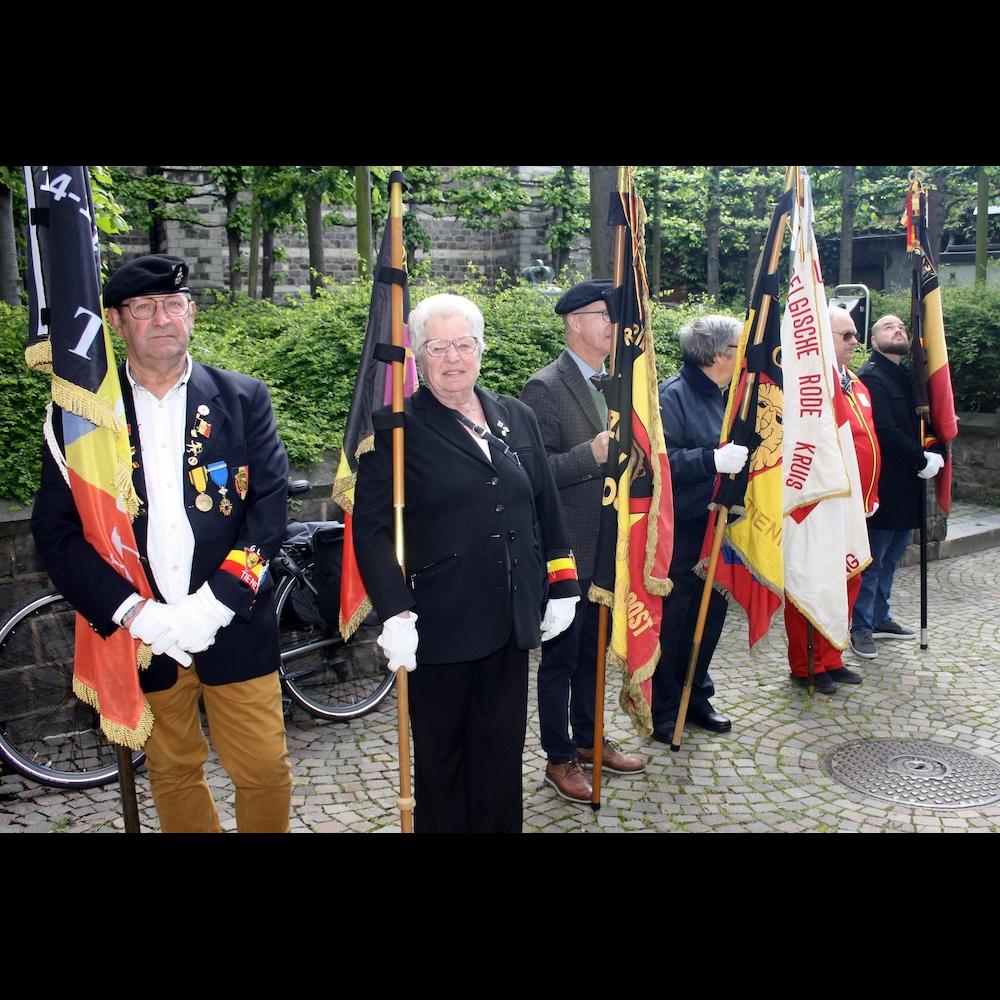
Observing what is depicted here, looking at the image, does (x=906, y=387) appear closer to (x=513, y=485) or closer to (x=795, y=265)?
(x=795, y=265)

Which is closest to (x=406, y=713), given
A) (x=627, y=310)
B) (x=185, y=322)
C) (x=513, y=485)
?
(x=513, y=485)

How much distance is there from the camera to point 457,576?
11.2 ft

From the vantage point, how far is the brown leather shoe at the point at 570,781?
4.54 metres

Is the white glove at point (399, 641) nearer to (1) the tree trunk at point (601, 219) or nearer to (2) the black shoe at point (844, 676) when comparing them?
(2) the black shoe at point (844, 676)

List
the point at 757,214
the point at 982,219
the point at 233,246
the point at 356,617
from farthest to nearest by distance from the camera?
the point at 757,214
the point at 233,246
the point at 982,219
the point at 356,617

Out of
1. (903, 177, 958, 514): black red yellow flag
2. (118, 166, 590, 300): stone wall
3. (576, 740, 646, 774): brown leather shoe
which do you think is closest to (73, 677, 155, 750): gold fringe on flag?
(576, 740, 646, 774): brown leather shoe

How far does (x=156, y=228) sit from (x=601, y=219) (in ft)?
53.0

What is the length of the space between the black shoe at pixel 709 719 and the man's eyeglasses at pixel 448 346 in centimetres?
277

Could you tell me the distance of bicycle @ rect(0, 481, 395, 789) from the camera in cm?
466

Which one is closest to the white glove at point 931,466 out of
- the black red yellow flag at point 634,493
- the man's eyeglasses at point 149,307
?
the black red yellow flag at point 634,493

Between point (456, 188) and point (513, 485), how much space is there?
2307cm

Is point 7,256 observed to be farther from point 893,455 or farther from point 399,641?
point 893,455

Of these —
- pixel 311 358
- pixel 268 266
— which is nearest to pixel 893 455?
pixel 311 358

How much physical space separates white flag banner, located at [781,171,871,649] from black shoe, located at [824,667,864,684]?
22.6 inches
